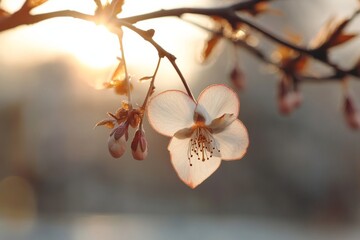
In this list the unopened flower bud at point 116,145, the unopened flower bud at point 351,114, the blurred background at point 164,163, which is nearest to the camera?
the unopened flower bud at point 116,145

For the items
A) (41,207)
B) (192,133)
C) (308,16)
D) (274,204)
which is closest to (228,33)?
(192,133)

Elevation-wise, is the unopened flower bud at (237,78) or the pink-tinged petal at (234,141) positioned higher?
the unopened flower bud at (237,78)

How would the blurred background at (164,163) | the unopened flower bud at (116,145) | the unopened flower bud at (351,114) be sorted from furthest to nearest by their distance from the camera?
1. the blurred background at (164,163)
2. the unopened flower bud at (351,114)
3. the unopened flower bud at (116,145)

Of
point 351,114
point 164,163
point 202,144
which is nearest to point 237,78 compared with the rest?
point 351,114

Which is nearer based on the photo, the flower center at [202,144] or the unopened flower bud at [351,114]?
the flower center at [202,144]

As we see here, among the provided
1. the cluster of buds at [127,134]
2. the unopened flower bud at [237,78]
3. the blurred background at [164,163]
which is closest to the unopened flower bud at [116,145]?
the cluster of buds at [127,134]

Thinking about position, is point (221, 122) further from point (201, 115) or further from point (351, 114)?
point (351, 114)

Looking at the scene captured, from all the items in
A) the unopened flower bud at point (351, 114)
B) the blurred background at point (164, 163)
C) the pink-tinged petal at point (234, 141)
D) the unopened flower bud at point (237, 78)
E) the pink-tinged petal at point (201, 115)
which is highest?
the blurred background at point (164, 163)

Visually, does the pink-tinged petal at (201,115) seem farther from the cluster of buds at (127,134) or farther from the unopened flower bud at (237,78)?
the unopened flower bud at (237,78)
